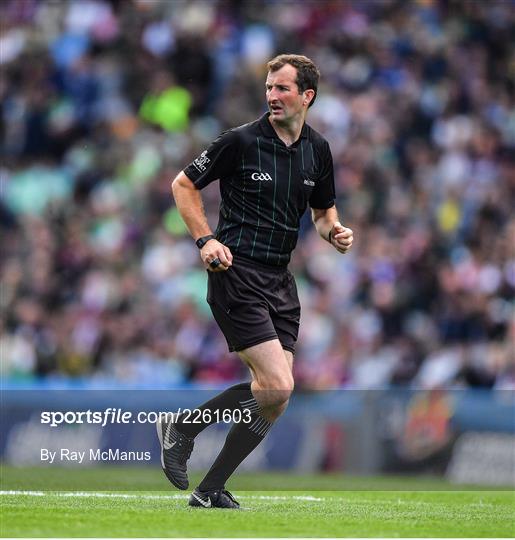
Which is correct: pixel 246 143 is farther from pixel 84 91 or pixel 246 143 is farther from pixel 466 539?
pixel 84 91

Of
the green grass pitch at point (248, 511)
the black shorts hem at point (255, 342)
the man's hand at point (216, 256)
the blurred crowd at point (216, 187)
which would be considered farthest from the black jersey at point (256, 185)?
the blurred crowd at point (216, 187)

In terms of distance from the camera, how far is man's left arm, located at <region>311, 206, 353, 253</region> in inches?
306

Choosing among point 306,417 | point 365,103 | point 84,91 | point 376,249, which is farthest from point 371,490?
point 84,91

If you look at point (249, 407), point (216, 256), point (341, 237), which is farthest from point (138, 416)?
point (216, 256)

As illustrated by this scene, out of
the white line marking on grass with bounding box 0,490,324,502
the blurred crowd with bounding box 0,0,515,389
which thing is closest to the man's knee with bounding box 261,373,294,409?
the white line marking on grass with bounding box 0,490,324,502

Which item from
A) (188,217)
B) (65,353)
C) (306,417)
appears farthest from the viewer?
(65,353)

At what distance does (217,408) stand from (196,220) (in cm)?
100

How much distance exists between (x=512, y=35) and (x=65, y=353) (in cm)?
725

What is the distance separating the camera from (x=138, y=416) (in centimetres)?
1015

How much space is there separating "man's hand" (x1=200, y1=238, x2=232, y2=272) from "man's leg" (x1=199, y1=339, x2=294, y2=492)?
44 cm

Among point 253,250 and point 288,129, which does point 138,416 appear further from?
point 288,129

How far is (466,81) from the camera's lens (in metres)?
17.7

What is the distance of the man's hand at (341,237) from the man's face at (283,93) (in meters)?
0.67

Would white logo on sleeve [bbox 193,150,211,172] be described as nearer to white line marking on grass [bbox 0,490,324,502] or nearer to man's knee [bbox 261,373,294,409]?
man's knee [bbox 261,373,294,409]
